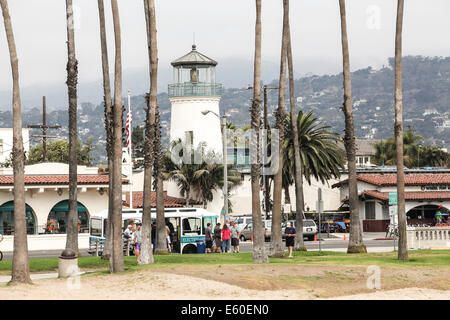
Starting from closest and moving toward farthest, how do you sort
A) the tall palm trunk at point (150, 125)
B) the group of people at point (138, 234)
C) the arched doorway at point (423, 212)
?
the tall palm trunk at point (150, 125) < the group of people at point (138, 234) < the arched doorway at point (423, 212)

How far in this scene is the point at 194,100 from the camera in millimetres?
61938

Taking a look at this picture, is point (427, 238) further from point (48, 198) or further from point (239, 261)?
point (48, 198)

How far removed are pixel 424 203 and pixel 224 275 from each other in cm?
5002

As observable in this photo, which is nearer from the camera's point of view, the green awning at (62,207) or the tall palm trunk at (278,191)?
the tall palm trunk at (278,191)

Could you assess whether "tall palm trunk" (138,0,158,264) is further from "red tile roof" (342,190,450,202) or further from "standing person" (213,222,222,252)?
"red tile roof" (342,190,450,202)

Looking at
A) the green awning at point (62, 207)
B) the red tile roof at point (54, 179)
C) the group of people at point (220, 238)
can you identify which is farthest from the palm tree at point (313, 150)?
the group of people at point (220, 238)

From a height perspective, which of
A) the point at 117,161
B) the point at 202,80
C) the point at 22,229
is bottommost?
the point at 22,229

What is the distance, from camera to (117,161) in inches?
1124

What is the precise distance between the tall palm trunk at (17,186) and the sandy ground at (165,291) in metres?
0.55

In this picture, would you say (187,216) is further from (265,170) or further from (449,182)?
A: (449,182)

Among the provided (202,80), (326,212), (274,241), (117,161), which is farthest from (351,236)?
(326,212)

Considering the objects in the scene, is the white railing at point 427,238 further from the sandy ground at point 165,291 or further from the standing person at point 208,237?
the sandy ground at point 165,291

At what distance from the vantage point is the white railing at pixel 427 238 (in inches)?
1752

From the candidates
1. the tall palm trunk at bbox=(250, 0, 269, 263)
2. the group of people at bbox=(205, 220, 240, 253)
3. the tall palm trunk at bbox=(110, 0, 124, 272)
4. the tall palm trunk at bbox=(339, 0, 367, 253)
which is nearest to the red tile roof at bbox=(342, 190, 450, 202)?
the group of people at bbox=(205, 220, 240, 253)
